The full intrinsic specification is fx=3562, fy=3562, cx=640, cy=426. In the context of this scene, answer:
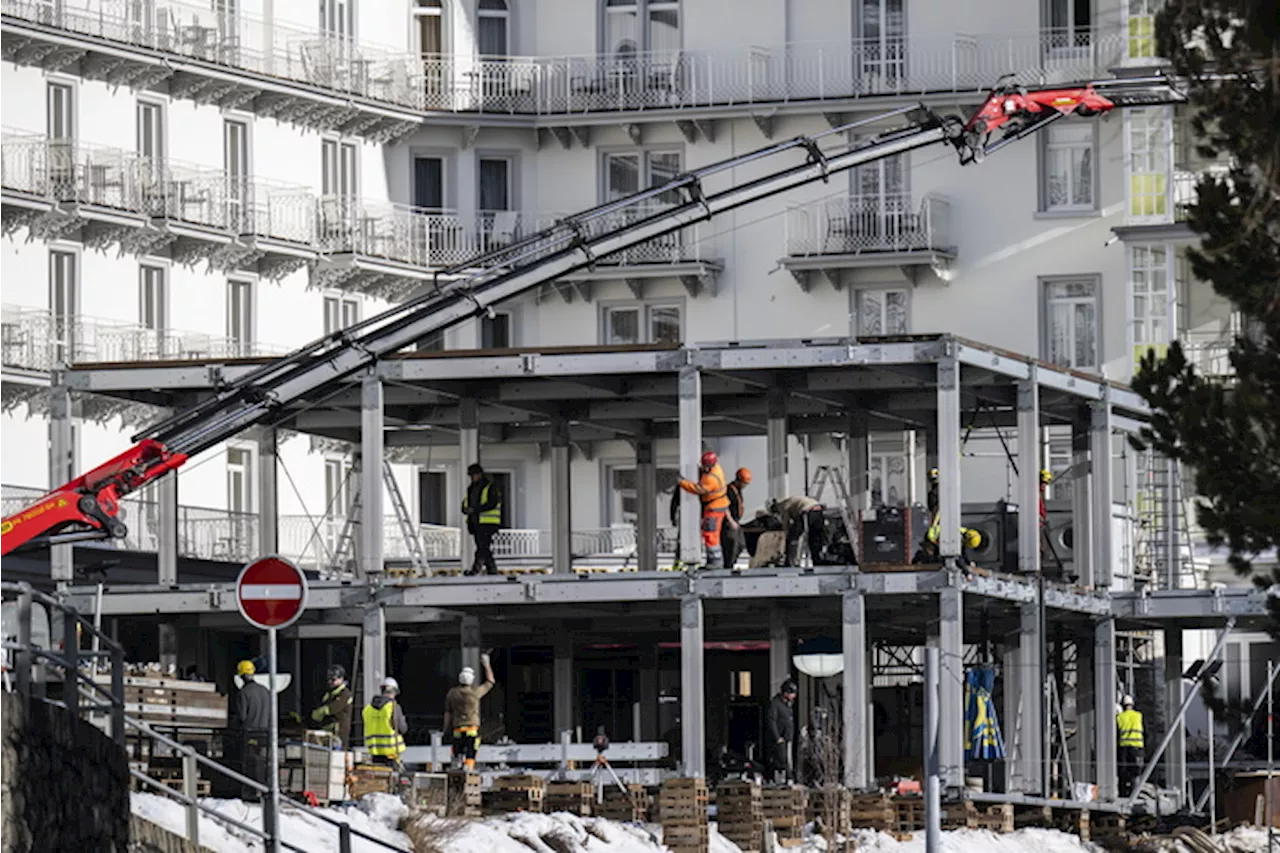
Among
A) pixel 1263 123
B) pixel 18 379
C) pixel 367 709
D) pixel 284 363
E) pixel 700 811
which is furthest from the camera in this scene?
pixel 18 379

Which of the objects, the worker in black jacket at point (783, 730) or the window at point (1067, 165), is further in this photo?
the window at point (1067, 165)

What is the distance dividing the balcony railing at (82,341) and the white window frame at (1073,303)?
15856mm

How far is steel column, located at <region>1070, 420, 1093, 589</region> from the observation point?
179 feet

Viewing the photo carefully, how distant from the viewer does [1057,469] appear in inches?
2726

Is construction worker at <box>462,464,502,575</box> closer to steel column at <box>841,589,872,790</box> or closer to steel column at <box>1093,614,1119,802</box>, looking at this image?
steel column at <box>841,589,872,790</box>

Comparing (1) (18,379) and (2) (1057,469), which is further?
(2) (1057,469)

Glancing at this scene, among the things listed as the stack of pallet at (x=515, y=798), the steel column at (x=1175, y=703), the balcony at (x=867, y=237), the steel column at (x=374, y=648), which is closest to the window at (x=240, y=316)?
the balcony at (x=867, y=237)

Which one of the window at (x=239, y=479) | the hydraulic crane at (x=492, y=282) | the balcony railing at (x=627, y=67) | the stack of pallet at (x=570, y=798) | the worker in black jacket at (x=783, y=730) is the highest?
the balcony railing at (x=627, y=67)

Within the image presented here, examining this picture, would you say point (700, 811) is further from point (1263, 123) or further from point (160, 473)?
point (1263, 123)

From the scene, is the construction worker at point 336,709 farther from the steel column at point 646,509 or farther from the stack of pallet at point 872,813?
the steel column at point 646,509

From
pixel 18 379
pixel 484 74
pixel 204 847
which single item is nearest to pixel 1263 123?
pixel 204 847

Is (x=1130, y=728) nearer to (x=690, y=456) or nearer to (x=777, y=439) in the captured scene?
(x=777, y=439)

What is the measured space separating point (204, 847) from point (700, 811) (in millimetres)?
10420

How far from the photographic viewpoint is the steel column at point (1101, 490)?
5403 centimetres
